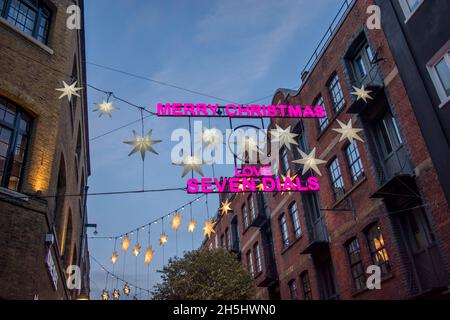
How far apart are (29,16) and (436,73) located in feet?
39.3

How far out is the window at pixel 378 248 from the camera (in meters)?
14.1

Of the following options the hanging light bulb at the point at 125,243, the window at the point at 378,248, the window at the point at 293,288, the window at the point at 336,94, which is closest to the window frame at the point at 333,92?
the window at the point at 336,94

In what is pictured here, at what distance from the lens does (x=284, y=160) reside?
2342 cm

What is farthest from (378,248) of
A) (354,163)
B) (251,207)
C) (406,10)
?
(251,207)

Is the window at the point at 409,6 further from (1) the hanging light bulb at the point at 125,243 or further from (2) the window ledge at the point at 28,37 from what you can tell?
(1) the hanging light bulb at the point at 125,243

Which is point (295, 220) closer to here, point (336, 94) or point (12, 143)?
point (336, 94)

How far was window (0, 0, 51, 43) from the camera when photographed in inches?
→ 469

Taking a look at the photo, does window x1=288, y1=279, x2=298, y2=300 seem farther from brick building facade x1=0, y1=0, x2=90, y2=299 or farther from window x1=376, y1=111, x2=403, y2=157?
brick building facade x1=0, y1=0, x2=90, y2=299

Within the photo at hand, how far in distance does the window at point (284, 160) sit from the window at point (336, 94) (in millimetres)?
5187

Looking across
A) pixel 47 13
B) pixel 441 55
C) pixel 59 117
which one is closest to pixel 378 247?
pixel 441 55

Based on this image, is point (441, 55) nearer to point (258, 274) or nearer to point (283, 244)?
point (283, 244)

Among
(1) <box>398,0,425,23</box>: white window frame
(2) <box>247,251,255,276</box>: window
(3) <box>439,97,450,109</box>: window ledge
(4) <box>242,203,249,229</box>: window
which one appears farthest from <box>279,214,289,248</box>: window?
(1) <box>398,0,425,23</box>: white window frame
